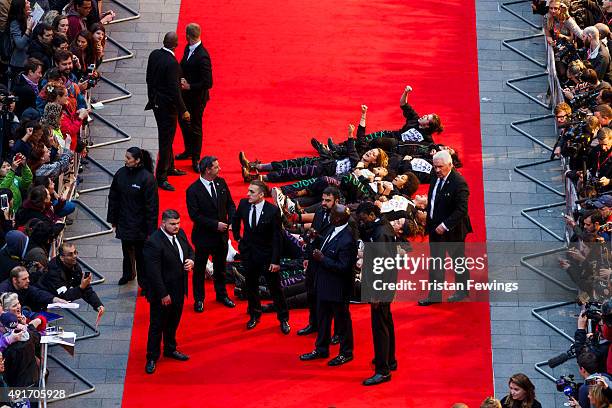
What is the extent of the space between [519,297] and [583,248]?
1279 millimetres

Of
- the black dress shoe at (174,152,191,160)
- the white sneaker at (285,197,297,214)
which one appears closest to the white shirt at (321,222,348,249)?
the white sneaker at (285,197,297,214)

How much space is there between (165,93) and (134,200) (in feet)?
7.00

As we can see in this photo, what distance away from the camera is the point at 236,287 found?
Answer: 56.4 ft

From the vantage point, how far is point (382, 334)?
15.6m

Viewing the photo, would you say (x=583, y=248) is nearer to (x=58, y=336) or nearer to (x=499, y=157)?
(x=499, y=157)

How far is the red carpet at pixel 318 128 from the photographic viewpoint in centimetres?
1581

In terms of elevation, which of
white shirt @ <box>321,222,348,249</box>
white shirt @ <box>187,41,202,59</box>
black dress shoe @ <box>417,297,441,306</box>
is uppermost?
white shirt @ <box>187,41,202,59</box>

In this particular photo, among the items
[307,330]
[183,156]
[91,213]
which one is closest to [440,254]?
[307,330]

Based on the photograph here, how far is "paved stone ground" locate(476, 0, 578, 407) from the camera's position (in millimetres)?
16375

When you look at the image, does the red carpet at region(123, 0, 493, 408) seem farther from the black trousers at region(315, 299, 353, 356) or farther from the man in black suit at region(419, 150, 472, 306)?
the man in black suit at region(419, 150, 472, 306)

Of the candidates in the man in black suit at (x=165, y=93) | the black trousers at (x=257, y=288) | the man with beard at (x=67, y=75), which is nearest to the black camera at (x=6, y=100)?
the man with beard at (x=67, y=75)

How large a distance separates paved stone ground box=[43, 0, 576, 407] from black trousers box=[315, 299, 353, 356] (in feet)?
5.15

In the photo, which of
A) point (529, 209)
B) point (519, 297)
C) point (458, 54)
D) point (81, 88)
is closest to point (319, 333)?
point (519, 297)

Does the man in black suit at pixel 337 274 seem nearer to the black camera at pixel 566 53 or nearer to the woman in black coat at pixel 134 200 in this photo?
the woman in black coat at pixel 134 200
